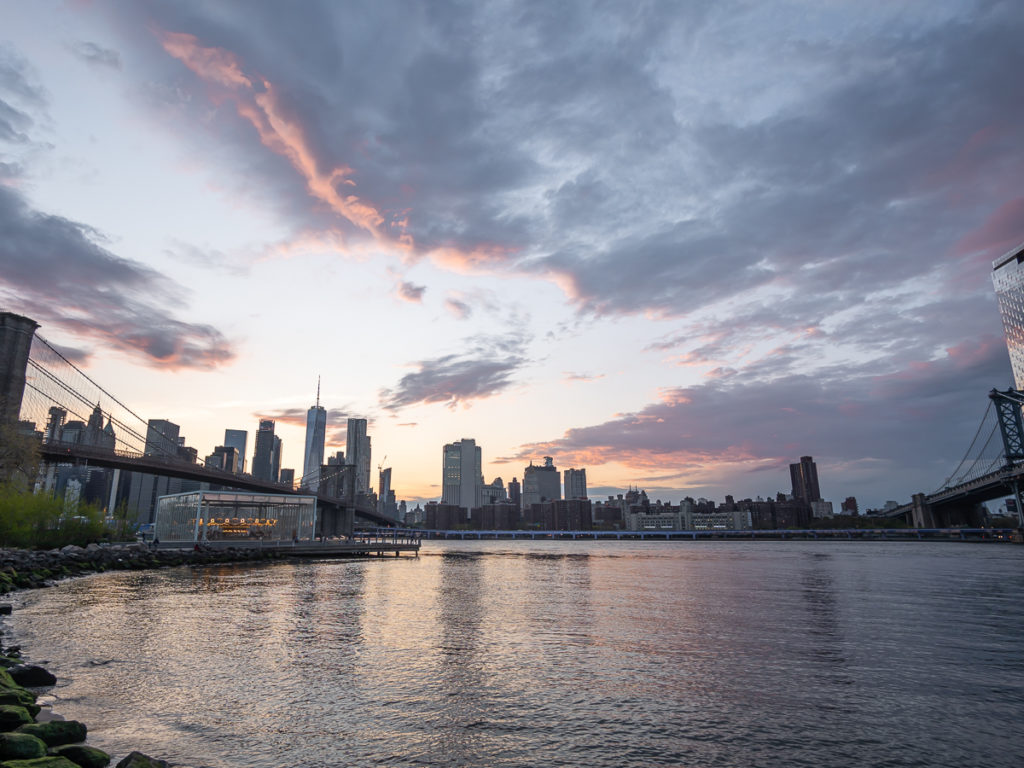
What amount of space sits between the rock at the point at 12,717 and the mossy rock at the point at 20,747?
1680 mm

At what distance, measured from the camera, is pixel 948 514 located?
191m

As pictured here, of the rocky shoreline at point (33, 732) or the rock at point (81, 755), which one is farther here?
the rock at point (81, 755)

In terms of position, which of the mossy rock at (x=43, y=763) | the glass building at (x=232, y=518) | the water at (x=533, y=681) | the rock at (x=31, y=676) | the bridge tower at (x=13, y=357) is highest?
the bridge tower at (x=13, y=357)

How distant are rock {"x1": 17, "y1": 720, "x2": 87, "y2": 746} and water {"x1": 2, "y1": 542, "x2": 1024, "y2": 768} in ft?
2.80

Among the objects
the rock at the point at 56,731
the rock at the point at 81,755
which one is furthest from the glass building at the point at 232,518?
the rock at the point at 81,755

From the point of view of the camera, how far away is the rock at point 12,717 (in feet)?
37.7

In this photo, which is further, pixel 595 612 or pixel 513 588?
pixel 513 588

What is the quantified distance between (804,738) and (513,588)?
39.2 meters

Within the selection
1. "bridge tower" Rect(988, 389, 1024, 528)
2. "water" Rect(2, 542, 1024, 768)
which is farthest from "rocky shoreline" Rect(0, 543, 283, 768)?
"bridge tower" Rect(988, 389, 1024, 528)

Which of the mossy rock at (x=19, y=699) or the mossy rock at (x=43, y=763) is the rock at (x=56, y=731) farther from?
the mossy rock at (x=19, y=699)

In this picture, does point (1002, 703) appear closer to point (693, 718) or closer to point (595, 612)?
point (693, 718)

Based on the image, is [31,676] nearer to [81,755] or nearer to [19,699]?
[19,699]

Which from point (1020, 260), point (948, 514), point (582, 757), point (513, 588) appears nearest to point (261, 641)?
point (582, 757)

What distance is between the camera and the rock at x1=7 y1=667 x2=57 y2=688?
16516mm
